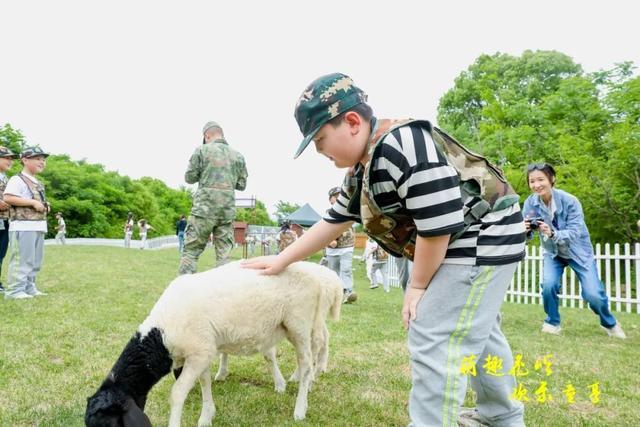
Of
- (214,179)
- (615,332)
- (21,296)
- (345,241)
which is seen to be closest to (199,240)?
(214,179)

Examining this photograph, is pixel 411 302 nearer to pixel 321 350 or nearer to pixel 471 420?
pixel 471 420

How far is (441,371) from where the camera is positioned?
1.86 m

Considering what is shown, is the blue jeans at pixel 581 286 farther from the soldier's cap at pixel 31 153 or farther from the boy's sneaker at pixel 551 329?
the soldier's cap at pixel 31 153

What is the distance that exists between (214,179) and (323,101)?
14.2 feet

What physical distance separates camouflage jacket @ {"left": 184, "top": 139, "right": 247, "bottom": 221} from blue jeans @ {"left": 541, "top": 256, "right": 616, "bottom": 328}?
15.1 ft

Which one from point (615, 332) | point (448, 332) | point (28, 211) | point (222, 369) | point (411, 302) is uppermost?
point (28, 211)

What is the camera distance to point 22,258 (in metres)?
7.44

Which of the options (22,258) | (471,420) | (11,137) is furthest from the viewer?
(11,137)

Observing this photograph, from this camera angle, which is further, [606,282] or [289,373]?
[606,282]

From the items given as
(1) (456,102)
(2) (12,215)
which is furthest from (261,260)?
(1) (456,102)

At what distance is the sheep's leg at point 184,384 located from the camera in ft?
9.18

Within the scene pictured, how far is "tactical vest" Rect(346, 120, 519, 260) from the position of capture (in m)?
2.03

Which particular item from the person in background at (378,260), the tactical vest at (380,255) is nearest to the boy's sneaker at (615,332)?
the person in background at (378,260)

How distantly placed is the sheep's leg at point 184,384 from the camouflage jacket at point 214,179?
332cm
